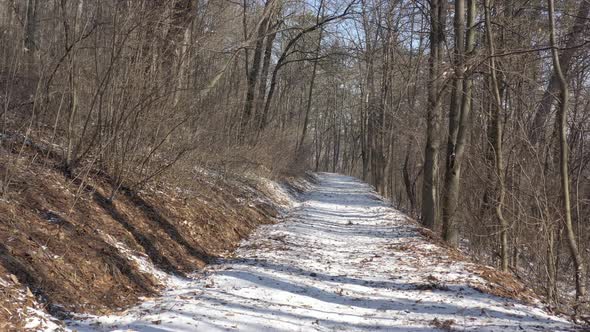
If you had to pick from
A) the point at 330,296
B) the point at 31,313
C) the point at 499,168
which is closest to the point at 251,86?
the point at 499,168

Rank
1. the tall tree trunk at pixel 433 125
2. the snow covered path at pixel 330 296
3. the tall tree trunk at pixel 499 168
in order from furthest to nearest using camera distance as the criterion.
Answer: the tall tree trunk at pixel 433 125 < the tall tree trunk at pixel 499 168 < the snow covered path at pixel 330 296

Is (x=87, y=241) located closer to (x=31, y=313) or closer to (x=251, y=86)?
(x=31, y=313)

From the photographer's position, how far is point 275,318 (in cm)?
522

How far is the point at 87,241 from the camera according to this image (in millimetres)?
5848

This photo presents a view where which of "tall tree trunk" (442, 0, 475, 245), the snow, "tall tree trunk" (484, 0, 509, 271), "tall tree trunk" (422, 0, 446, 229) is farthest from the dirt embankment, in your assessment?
"tall tree trunk" (422, 0, 446, 229)

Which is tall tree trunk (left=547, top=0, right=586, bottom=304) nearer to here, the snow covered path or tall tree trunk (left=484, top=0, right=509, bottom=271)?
tall tree trunk (left=484, top=0, right=509, bottom=271)

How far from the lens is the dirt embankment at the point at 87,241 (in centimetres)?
460

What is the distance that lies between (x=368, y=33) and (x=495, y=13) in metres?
17.6

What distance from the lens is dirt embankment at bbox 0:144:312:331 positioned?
15.1 feet

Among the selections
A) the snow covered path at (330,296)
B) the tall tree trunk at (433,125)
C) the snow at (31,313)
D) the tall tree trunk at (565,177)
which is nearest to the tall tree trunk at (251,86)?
the tall tree trunk at (433,125)

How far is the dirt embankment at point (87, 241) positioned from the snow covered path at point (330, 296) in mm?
377

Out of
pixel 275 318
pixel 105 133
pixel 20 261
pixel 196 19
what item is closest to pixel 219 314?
pixel 275 318

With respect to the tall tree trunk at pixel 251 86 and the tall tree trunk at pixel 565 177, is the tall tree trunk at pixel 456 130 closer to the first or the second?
the tall tree trunk at pixel 565 177

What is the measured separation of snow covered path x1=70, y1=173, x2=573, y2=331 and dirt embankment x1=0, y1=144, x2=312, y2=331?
0.38m
